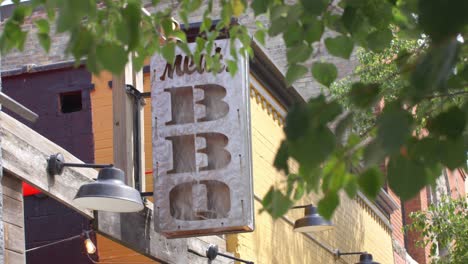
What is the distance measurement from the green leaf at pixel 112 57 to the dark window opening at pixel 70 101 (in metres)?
9.71

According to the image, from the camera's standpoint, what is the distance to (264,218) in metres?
14.2

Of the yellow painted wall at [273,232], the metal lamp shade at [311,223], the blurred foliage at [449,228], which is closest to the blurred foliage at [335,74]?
the yellow painted wall at [273,232]

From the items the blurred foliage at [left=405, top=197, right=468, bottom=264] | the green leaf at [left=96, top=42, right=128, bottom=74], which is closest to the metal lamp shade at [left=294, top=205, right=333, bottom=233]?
the blurred foliage at [left=405, top=197, right=468, bottom=264]

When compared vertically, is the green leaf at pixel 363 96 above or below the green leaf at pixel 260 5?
below

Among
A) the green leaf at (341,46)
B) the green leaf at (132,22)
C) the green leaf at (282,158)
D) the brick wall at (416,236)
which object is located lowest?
the green leaf at (282,158)

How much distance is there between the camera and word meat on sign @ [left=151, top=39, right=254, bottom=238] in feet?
Answer: 35.2

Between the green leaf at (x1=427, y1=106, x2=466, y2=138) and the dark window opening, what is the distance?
1045 centimetres

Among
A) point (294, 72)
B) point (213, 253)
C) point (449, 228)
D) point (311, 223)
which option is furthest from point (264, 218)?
point (294, 72)

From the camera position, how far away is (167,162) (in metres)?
10.9

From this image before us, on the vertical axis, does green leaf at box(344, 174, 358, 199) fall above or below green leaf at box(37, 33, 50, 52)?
below

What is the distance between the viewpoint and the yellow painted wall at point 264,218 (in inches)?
518

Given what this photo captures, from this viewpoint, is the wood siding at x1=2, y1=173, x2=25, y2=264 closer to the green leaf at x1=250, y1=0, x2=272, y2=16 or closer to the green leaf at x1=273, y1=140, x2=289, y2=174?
the green leaf at x1=250, y1=0, x2=272, y2=16

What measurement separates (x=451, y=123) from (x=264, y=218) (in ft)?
34.8

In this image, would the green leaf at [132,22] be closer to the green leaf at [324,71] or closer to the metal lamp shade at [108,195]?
the green leaf at [324,71]
